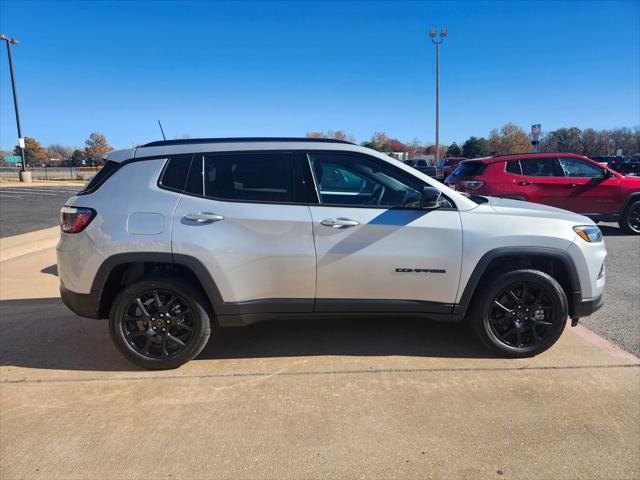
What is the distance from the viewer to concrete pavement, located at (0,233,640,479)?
256cm

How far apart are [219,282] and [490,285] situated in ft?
6.94

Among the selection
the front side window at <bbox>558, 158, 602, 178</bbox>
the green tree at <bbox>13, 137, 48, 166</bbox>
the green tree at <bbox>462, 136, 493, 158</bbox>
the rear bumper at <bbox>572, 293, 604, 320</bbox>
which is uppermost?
the green tree at <bbox>13, 137, 48, 166</bbox>

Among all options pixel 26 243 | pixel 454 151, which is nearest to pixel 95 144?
pixel 454 151

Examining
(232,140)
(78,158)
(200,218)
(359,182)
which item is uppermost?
(78,158)

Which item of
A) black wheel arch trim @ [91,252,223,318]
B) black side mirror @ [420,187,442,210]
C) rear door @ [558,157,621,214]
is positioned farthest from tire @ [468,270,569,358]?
rear door @ [558,157,621,214]

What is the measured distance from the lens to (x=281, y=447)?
270cm

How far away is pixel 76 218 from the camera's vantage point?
3520 millimetres

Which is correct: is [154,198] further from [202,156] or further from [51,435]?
[51,435]

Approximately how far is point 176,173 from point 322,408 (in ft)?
6.78

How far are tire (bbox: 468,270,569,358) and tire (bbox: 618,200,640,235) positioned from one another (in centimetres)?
753

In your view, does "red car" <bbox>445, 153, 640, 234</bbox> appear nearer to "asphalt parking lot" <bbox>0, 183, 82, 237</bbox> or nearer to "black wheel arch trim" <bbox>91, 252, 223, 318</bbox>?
"black wheel arch trim" <bbox>91, 252, 223, 318</bbox>

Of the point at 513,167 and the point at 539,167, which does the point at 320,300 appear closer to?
the point at 513,167

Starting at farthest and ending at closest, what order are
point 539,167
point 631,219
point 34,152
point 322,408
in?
point 34,152 < point 631,219 < point 539,167 < point 322,408

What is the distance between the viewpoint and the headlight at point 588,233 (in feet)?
12.1
